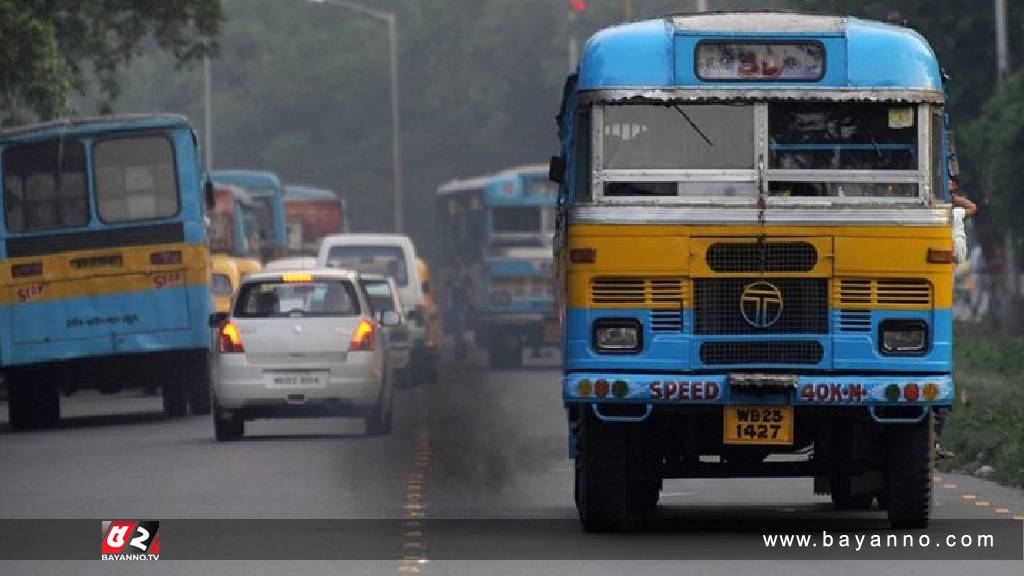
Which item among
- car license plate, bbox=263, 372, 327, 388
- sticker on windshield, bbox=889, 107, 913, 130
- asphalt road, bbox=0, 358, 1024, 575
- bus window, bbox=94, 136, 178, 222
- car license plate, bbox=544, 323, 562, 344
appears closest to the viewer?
asphalt road, bbox=0, 358, 1024, 575

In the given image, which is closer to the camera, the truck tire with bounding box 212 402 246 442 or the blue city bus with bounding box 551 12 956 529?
the blue city bus with bounding box 551 12 956 529

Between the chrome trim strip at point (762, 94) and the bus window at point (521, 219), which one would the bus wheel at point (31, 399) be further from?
the bus window at point (521, 219)

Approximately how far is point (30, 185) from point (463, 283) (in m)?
21.2

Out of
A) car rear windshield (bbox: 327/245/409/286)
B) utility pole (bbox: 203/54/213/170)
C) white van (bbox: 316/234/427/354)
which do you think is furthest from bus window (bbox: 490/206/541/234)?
utility pole (bbox: 203/54/213/170)

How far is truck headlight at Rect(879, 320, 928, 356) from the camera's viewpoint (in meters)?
15.5

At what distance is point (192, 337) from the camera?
30.2 m

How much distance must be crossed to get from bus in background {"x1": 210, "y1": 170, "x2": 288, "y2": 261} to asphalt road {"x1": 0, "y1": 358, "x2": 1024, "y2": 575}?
27.5m

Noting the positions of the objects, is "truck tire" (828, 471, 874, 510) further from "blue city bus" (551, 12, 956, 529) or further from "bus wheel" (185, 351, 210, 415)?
"bus wheel" (185, 351, 210, 415)

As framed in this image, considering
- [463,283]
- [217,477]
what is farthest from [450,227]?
[217,477]

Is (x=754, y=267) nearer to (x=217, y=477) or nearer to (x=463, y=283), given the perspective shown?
(x=217, y=477)

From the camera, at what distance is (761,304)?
50.6 ft

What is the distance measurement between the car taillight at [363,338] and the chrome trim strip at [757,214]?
11450mm

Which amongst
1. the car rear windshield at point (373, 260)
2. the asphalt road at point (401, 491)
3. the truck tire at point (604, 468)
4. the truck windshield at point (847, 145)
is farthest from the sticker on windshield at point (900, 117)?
the car rear windshield at point (373, 260)
